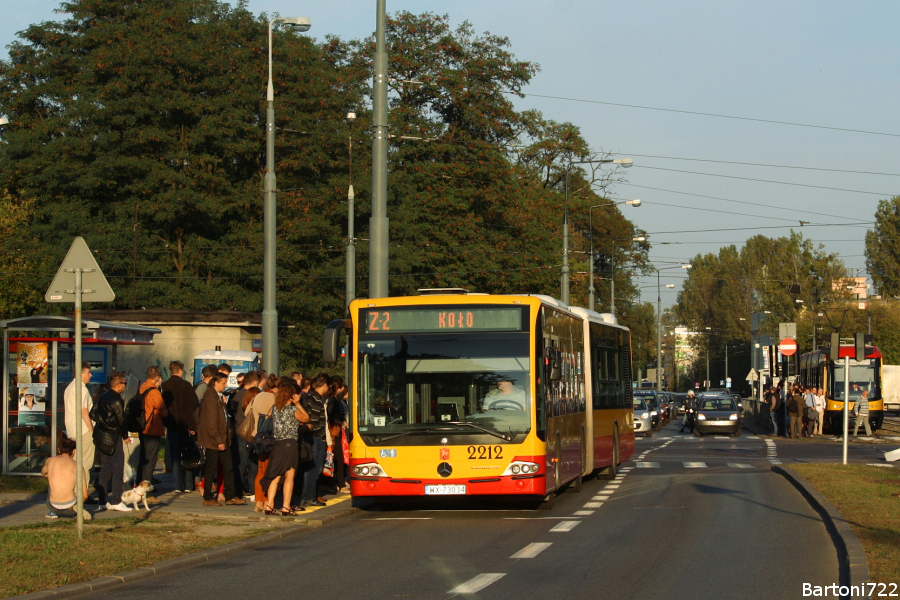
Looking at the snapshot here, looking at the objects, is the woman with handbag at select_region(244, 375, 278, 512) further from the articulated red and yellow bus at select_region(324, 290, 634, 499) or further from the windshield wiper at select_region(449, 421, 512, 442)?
the windshield wiper at select_region(449, 421, 512, 442)

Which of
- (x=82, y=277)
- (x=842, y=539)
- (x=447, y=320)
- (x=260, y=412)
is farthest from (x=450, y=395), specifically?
(x=842, y=539)

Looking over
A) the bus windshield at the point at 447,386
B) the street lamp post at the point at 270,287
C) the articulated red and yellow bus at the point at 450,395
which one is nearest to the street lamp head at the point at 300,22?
the street lamp post at the point at 270,287

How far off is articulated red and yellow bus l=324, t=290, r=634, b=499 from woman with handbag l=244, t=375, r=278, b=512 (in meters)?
0.94

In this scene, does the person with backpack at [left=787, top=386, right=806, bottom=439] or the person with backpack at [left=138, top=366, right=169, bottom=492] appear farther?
the person with backpack at [left=787, top=386, right=806, bottom=439]

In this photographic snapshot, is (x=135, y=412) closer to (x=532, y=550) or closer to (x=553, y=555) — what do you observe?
(x=532, y=550)

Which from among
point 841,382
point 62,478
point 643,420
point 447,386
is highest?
point 447,386

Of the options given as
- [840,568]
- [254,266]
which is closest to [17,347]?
[840,568]

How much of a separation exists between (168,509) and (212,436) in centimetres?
103

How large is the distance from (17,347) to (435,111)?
37241 mm

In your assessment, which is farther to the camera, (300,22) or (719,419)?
(719,419)

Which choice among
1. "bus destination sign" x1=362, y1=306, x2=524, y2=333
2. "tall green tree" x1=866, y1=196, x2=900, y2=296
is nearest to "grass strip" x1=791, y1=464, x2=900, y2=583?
"bus destination sign" x1=362, y1=306, x2=524, y2=333

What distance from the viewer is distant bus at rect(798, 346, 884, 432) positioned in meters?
→ 50.0

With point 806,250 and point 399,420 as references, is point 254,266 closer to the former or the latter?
point 399,420

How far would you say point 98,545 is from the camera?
11.6 metres
